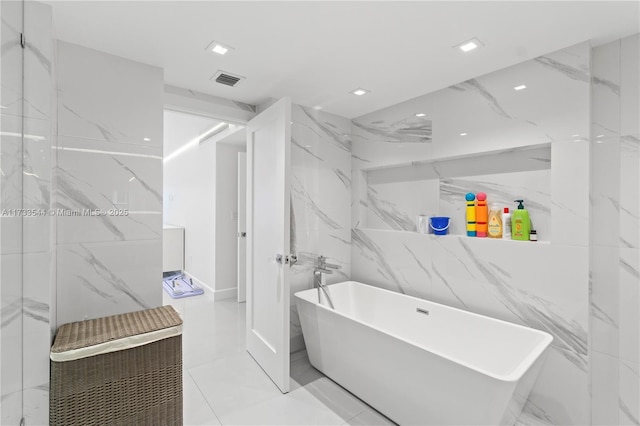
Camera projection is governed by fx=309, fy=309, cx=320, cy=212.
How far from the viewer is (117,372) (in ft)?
5.25

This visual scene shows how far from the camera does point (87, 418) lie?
153 cm

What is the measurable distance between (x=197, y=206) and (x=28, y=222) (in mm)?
3761

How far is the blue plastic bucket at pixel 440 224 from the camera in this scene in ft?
8.36

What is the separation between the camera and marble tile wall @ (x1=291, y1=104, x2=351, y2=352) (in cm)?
292

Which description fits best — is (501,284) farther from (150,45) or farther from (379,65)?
(150,45)

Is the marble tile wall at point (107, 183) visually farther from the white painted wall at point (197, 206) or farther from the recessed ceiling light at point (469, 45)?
the white painted wall at point (197, 206)

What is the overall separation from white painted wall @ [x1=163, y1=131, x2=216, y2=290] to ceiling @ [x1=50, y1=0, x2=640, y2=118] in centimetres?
238

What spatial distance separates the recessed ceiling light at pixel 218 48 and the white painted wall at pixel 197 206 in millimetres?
2614

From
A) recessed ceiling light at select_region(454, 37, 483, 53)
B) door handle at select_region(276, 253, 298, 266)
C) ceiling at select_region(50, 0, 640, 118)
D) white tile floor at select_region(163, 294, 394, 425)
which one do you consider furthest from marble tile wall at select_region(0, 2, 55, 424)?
recessed ceiling light at select_region(454, 37, 483, 53)

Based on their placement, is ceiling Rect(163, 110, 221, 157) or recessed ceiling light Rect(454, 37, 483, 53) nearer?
recessed ceiling light Rect(454, 37, 483, 53)

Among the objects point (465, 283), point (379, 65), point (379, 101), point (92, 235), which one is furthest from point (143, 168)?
point (465, 283)

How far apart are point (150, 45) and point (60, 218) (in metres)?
1.17

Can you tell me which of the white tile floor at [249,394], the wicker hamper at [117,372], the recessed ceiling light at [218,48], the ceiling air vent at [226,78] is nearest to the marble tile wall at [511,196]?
the white tile floor at [249,394]

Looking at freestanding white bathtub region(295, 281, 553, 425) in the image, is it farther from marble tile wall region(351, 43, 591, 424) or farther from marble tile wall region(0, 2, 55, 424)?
marble tile wall region(0, 2, 55, 424)
